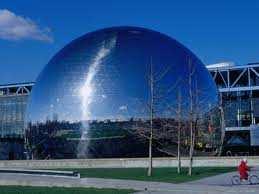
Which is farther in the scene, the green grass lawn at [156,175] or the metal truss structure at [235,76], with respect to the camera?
the metal truss structure at [235,76]

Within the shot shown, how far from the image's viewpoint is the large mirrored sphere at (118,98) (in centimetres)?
3738

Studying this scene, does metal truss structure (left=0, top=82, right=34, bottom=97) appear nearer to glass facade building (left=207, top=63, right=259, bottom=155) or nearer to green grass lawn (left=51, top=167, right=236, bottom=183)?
glass facade building (left=207, top=63, right=259, bottom=155)

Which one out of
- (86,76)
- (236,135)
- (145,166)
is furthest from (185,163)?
(236,135)

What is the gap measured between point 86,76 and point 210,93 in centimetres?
921

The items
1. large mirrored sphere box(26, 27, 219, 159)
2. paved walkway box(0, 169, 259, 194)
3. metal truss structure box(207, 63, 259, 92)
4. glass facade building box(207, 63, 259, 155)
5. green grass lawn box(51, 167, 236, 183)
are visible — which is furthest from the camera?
metal truss structure box(207, 63, 259, 92)

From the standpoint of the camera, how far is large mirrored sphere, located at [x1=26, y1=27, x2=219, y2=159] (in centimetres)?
3738

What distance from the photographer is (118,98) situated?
37719mm

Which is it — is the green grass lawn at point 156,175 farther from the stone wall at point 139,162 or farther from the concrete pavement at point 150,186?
the stone wall at point 139,162

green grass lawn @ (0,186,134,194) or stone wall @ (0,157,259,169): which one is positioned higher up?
stone wall @ (0,157,259,169)

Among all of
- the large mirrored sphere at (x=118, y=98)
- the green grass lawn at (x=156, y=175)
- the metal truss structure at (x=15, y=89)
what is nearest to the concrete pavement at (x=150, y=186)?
the green grass lawn at (x=156, y=175)

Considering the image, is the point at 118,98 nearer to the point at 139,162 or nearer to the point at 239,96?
the point at 139,162

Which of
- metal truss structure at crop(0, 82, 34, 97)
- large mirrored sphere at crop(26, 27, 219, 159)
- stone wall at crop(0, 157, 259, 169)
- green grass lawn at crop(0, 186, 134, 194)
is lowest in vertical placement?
green grass lawn at crop(0, 186, 134, 194)

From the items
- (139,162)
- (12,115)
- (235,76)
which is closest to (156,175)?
(139,162)

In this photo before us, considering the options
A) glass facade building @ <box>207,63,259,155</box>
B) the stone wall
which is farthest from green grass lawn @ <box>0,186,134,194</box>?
glass facade building @ <box>207,63,259,155</box>
